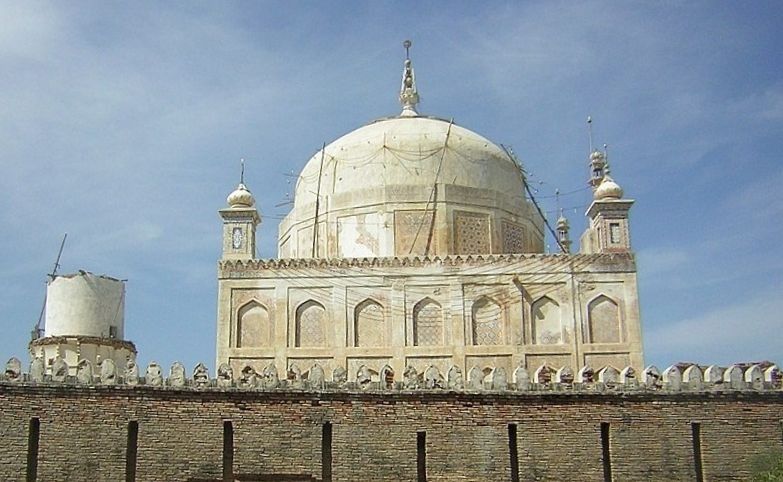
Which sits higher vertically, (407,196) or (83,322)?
(407,196)

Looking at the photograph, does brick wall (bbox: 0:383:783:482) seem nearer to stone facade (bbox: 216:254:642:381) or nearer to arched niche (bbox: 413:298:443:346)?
stone facade (bbox: 216:254:642:381)

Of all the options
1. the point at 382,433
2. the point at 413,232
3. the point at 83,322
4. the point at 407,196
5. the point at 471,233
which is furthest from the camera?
the point at 407,196

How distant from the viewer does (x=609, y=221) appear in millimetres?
28781

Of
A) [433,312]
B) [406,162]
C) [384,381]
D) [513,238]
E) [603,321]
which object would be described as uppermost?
[406,162]

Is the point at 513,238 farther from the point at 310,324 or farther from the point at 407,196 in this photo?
the point at 310,324

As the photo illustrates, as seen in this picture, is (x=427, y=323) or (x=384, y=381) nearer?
(x=384, y=381)

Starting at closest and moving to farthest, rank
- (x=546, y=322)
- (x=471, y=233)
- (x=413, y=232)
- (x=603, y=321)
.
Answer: (x=603, y=321) < (x=546, y=322) < (x=413, y=232) < (x=471, y=233)

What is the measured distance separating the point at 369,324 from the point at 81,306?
693 cm

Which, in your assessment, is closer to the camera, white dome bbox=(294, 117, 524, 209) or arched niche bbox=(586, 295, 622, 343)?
arched niche bbox=(586, 295, 622, 343)

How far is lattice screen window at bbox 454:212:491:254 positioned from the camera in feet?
98.4

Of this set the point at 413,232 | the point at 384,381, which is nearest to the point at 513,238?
the point at 413,232

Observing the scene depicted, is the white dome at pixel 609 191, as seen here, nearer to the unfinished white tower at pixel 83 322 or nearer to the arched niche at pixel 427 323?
the arched niche at pixel 427 323

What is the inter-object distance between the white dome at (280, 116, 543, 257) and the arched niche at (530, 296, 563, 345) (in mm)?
2766

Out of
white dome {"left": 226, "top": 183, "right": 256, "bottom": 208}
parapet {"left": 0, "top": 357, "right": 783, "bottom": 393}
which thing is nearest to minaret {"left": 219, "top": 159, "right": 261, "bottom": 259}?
white dome {"left": 226, "top": 183, "right": 256, "bottom": 208}
